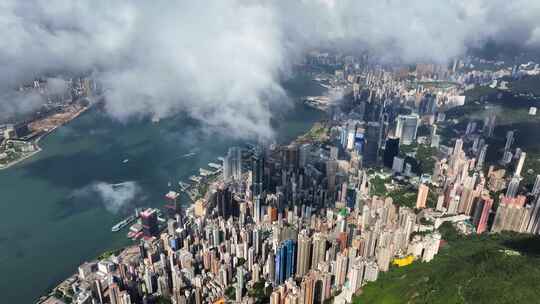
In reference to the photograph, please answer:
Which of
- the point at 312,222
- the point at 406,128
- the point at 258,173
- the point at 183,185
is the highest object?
the point at 406,128

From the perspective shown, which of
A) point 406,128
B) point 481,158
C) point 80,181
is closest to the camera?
point 80,181

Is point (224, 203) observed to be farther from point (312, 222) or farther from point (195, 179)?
point (195, 179)

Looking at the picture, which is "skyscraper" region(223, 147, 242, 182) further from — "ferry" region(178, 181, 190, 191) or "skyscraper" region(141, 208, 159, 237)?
"skyscraper" region(141, 208, 159, 237)

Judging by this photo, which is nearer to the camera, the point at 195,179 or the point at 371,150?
the point at 195,179

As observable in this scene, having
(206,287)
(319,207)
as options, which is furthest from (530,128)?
(206,287)

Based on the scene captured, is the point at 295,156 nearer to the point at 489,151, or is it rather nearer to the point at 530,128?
the point at 489,151

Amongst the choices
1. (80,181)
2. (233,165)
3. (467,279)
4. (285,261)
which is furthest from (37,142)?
(467,279)

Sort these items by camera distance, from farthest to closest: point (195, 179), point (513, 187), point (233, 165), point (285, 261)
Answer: point (195, 179) < point (233, 165) < point (513, 187) < point (285, 261)

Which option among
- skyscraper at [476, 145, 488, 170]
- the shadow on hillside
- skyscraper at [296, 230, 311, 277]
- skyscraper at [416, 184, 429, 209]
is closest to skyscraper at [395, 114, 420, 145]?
skyscraper at [476, 145, 488, 170]

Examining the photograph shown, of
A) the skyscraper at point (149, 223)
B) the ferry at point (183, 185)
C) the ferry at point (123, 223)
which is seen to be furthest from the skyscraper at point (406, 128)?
the ferry at point (123, 223)
